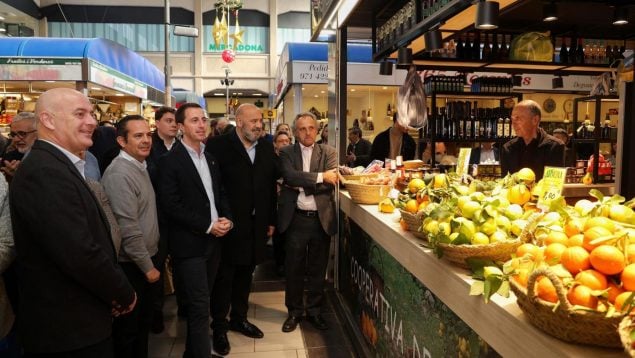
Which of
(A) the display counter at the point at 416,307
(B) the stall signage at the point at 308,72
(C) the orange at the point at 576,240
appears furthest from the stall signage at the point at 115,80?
(C) the orange at the point at 576,240

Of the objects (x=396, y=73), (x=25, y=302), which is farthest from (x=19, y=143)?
(x=396, y=73)

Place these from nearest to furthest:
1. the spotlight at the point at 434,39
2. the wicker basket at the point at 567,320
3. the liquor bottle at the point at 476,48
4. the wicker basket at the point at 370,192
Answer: the wicker basket at the point at 567,320 → the spotlight at the point at 434,39 → the wicker basket at the point at 370,192 → the liquor bottle at the point at 476,48

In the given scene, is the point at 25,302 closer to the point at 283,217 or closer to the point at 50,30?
the point at 283,217

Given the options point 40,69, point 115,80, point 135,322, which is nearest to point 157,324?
point 135,322

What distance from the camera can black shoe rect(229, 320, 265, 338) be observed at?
A: 4.18 metres

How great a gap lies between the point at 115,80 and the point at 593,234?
11469mm

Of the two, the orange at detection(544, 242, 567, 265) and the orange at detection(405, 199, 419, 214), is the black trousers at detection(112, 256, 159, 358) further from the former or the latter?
the orange at detection(544, 242, 567, 265)

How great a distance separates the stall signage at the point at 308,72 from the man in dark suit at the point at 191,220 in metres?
8.09

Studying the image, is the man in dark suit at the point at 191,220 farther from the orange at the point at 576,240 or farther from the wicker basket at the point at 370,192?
the orange at the point at 576,240

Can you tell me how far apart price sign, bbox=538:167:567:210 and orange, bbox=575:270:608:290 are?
764mm

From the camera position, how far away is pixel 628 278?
1.20 metres

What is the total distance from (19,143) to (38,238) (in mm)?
2517

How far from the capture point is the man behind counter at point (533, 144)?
4539 millimetres

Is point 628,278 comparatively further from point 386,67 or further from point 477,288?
point 386,67
